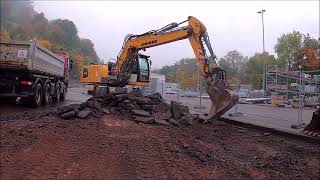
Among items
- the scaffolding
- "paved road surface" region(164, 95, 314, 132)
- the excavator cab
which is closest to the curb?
"paved road surface" region(164, 95, 314, 132)

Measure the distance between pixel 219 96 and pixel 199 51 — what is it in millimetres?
2113

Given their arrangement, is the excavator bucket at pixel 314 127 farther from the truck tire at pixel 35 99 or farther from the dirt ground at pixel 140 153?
the truck tire at pixel 35 99

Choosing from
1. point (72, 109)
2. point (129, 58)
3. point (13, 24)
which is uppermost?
point (13, 24)

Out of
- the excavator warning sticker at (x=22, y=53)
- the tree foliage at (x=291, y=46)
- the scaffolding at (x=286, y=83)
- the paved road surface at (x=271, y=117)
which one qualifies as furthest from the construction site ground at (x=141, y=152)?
the tree foliage at (x=291, y=46)

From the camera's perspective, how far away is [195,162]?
7441 mm

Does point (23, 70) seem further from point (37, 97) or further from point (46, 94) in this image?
point (46, 94)

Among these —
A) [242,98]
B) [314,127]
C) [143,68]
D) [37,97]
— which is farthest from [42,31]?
[314,127]

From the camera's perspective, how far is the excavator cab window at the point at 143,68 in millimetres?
20062

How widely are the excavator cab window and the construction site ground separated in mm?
8718

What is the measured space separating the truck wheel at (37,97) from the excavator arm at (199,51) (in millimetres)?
3972

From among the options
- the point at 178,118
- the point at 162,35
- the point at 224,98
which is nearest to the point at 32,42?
the point at 162,35

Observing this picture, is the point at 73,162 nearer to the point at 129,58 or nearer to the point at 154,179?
the point at 154,179

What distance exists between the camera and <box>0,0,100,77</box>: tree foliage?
165ft

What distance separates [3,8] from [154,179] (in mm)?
65775
